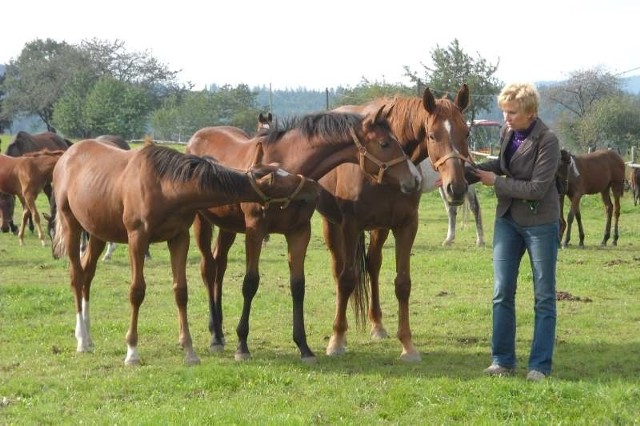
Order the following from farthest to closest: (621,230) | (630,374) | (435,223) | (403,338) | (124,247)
→ (435,223), (621,230), (124,247), (403,338), (630,374)

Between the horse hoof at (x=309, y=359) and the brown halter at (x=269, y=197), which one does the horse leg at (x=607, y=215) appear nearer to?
the horse hoof at (x=309, y=359)

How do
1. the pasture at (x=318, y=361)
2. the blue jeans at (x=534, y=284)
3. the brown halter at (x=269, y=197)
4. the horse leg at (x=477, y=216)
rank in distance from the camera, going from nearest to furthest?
the pasture at (x=318, y=361) → the blue jeans at (x=534, y=284) → the brown halter at (x=269, y=197) → the horse leg at (x=477, y=216)

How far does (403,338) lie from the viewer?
24.2 feet

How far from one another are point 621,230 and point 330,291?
10833 mm

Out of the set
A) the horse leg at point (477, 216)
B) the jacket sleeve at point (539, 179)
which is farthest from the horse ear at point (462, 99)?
the horse leg at point (477, 216)

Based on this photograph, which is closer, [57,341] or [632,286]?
[57,341]

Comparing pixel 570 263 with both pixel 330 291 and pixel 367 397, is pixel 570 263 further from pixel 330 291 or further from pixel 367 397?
pixel 367 397

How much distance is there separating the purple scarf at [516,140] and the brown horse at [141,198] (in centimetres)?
157

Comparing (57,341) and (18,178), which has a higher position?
(18,178)

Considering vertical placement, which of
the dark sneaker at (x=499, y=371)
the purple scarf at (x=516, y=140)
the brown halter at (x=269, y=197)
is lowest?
the dark sneaker at (x=499, y=371)

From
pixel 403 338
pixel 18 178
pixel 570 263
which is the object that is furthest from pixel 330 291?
pixel 18 178

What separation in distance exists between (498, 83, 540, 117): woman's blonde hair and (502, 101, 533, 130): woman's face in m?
0.02

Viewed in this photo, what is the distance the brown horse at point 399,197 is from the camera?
→ 6.64 metres

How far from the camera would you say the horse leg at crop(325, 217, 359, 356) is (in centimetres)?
755
